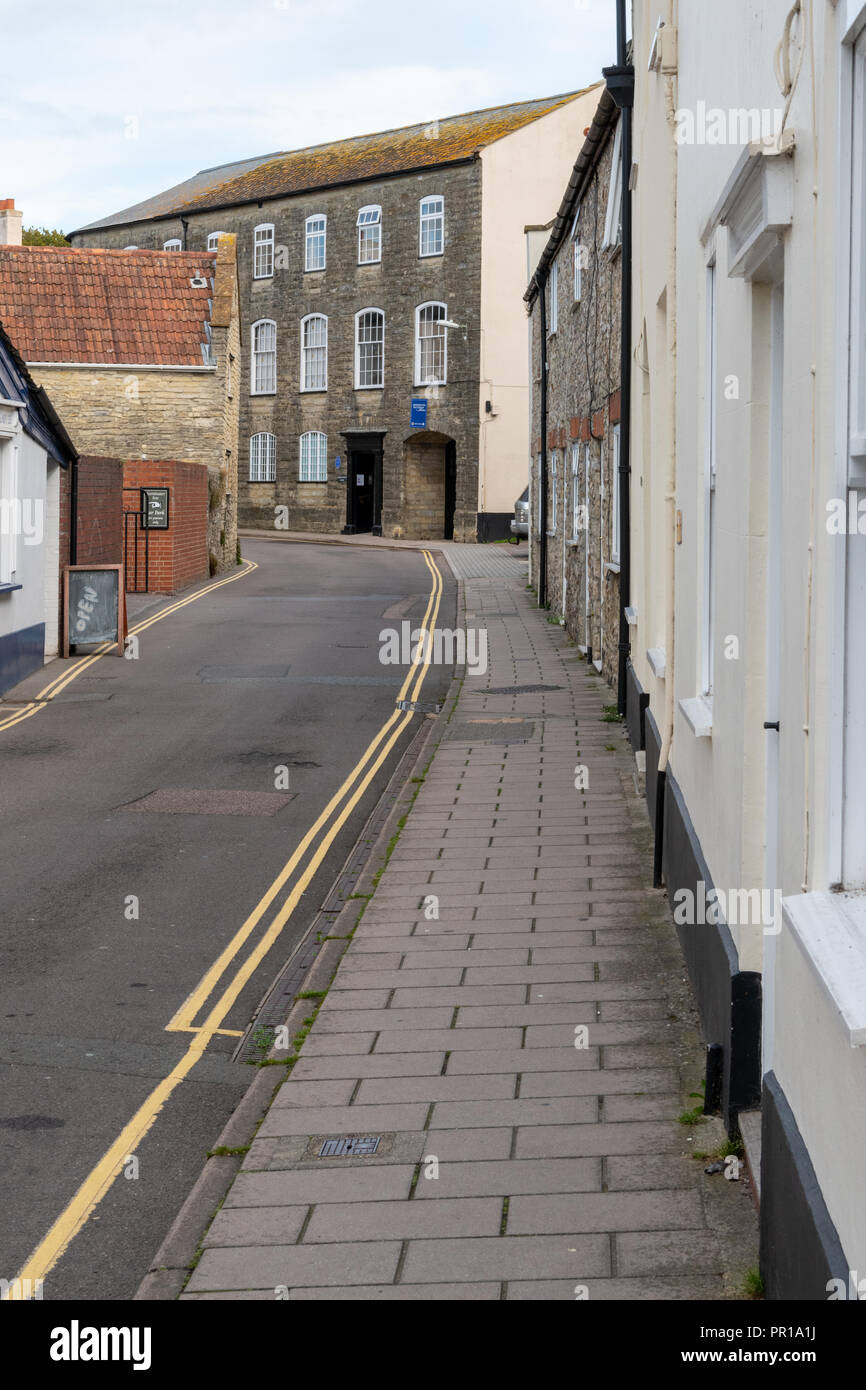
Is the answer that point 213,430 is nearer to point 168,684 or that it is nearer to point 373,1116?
point 168,684

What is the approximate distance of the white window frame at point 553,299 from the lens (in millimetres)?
23406

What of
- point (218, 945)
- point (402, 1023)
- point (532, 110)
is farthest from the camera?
point (532, 110)

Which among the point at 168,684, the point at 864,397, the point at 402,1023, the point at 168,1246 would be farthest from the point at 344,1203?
the point at 168,684

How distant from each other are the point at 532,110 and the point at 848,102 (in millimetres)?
48521

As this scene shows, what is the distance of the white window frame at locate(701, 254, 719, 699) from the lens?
6500mm

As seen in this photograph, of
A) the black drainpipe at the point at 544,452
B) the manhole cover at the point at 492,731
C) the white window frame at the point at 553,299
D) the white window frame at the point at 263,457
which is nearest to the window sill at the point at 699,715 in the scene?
the manhole cover at the point at 492,731

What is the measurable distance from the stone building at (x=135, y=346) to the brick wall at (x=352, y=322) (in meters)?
14.1

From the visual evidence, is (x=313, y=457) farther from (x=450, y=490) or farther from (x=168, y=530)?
(x=168, y=530)

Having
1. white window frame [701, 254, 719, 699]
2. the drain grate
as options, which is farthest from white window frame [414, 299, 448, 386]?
the drain grate

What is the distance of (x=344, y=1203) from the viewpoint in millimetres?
4672

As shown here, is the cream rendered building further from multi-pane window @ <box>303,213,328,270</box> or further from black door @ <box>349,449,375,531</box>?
multi-pane window @ <box>303,213,328,270</box>

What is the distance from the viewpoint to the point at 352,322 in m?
50.5

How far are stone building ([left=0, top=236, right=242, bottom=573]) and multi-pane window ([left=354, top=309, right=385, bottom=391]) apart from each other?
16.0 meters

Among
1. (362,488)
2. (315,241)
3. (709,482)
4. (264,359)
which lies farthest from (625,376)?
(264,359)
